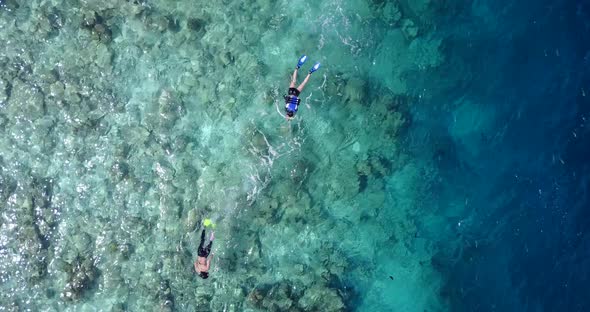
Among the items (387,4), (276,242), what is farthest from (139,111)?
(387,4)

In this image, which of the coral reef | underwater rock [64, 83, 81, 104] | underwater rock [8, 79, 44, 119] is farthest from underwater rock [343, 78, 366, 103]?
underwater rock [8, 79, 44, 119]

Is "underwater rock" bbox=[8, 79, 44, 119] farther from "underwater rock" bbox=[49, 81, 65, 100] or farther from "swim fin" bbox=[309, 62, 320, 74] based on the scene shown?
"swim fin" bbox=[309, 62, 320, 74]

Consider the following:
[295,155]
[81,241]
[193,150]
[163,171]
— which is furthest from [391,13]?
[81,241]

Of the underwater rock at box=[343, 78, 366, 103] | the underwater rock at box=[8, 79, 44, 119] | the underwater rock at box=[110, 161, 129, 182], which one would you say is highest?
the underwater rock at box=[343, 78, 366, 103]

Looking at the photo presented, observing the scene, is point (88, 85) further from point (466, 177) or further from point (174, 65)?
point (466, 177)

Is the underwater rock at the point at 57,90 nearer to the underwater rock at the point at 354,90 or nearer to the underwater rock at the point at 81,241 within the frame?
the underwater rock at the point at 81,241

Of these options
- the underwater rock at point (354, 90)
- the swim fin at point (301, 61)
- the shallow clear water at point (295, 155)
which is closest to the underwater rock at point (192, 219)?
the shallow clear water at point (295, 155)
